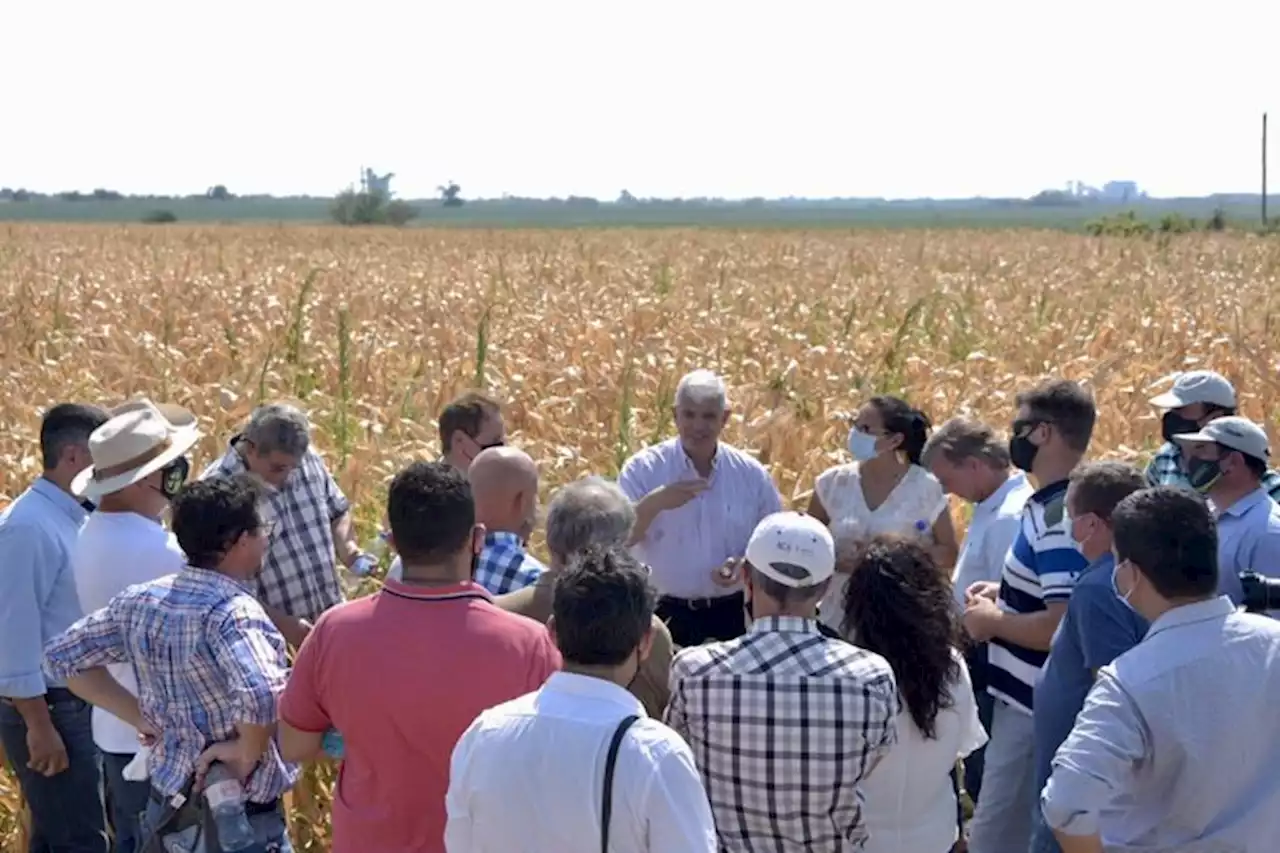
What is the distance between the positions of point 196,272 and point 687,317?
9.56 m

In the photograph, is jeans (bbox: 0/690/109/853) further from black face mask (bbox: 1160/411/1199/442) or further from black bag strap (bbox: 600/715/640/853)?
black face mask (bbox: 1160/411/1199/442)

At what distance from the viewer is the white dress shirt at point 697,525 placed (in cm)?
614

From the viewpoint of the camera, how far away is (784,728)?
146 inches

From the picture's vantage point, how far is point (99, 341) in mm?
12070

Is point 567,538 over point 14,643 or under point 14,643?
over

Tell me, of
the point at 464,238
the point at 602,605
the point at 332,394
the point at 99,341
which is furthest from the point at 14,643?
the point at 464,238

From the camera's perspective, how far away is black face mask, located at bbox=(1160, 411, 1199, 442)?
5.92 metres

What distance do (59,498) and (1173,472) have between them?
3868mm

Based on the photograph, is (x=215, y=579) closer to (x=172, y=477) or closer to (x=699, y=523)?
(x=172, y=477)

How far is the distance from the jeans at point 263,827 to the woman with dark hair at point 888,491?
234 cm

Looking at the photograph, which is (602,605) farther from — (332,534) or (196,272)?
(196,272)

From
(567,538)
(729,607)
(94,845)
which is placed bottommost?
(94,845)

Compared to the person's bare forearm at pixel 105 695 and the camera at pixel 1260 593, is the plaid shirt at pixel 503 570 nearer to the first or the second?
the person's bare forearm at pixel 105 695

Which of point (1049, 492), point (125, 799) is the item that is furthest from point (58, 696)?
point (1049, 492)
